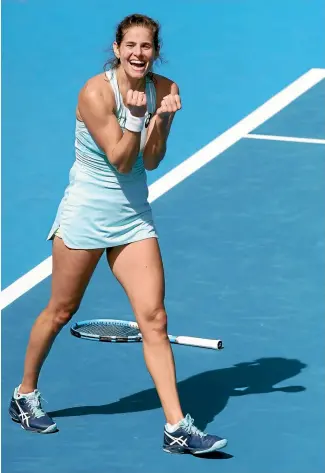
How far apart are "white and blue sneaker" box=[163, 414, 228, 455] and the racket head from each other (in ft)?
3.43

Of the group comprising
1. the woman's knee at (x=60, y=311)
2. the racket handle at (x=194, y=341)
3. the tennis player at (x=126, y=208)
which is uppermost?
the tennis player at (x=126, y=208)

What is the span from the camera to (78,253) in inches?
336

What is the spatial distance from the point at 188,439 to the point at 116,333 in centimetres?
126

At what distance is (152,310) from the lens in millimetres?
8477

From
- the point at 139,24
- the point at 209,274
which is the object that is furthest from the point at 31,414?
the point at 209,274

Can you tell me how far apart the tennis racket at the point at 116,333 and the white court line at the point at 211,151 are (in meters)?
0.85

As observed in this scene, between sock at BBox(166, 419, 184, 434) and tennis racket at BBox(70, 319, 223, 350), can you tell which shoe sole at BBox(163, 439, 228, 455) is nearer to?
sock at BBox(166, 419, 184, 434)

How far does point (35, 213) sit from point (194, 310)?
6.93 ft

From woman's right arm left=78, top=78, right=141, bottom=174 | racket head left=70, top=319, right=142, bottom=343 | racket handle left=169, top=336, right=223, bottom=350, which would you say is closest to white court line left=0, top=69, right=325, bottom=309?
racket head left=70, top=319, right=142, bottom=343

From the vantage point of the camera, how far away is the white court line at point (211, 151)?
10656 mm

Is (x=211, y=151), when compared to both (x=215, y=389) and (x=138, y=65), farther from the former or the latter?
(x=138, y=65)

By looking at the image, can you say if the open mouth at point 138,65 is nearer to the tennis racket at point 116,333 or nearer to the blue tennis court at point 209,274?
the tennis racket at point 116,333

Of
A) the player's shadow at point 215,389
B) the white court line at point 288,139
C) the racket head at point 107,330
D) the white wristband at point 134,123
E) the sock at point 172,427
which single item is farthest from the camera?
the white court line at point 288,139

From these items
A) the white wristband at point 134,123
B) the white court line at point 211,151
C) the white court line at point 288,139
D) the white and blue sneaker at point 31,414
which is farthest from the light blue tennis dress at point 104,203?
the white court line at point 288,139
